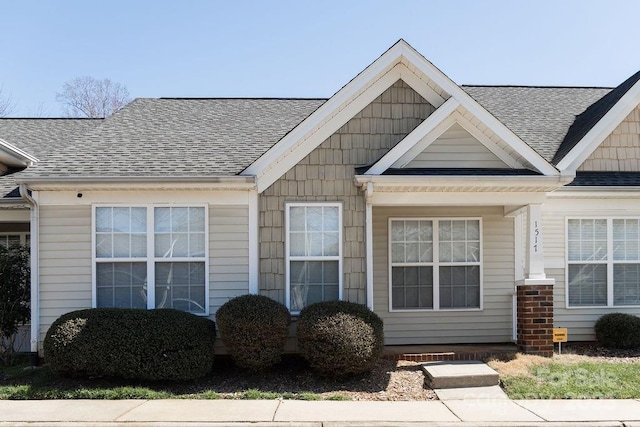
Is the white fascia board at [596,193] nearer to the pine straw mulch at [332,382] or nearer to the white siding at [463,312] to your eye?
the white siding at [463,312]

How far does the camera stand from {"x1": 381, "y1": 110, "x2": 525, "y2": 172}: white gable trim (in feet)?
31.1

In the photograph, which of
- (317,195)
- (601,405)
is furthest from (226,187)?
(601,405)

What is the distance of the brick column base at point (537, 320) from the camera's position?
30.9 feet

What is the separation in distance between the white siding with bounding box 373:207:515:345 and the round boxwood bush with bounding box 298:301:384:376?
230cm

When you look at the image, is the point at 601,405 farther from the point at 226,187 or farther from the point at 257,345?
the point at 226,187

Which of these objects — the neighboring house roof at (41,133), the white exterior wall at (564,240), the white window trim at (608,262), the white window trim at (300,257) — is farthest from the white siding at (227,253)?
the white window trim at (608,262)

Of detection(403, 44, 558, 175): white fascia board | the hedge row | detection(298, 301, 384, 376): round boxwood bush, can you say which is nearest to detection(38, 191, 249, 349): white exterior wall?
the hedge row

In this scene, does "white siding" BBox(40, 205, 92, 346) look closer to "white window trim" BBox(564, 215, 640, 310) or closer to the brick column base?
the brick column base

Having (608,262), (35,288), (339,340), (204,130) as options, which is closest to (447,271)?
(608,262)

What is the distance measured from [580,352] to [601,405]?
9.89ft

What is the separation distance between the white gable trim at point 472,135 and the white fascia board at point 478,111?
10.4 inches

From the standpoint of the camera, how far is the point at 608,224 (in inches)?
424

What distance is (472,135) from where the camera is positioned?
9.59 metres

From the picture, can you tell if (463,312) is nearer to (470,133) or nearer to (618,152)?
(470,133)
